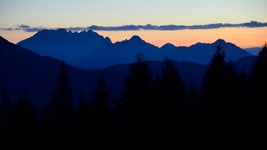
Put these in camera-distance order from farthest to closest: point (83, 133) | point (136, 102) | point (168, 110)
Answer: point (83, 133) → point (168, 110) → point (136, 102)

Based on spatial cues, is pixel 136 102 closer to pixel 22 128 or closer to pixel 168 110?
pixel 168 110

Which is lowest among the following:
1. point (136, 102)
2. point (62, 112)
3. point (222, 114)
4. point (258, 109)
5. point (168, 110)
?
point (62, 112)

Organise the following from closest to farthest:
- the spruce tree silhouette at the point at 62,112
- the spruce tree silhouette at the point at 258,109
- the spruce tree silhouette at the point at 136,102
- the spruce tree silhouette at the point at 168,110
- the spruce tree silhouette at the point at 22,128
A: the spruce tree silhouette at the point at 258,109, the spruce tree silhouette at the point at 136,102, the spruce tree silhouette at the point at 168,110, the spruce tree silhouette at the point at 22,128, the spruce tree silhouette at the point at 62,112

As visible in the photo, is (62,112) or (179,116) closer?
(179,116)

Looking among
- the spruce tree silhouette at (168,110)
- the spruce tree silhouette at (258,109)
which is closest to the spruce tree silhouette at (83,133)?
the spruce tree silhouette at (168,110)

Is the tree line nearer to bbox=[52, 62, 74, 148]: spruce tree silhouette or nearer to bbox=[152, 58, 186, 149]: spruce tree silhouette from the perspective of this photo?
bbox=[152, 58, 186, 149]: spruce tree silhouette

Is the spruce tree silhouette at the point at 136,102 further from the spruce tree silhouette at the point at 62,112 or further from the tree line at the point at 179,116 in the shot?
the spruce tree silhouette at the point at 62,112

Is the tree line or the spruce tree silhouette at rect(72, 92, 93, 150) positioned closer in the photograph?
the tree line

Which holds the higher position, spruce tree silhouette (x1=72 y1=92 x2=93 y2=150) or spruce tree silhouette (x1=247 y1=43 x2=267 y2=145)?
spruce tree silhouette (x1=247 y1=43 x2=267 y2=145)

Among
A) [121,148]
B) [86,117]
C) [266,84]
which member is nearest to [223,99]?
[266,84]

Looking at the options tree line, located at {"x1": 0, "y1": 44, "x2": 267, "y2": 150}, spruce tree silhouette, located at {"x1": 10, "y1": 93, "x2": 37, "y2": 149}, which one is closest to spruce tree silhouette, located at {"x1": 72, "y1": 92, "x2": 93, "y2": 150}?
tree line, located at {"x1": 0, "y1": 44, "x2": 267, "y2": 150}

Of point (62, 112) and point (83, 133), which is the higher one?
point (83, 133)

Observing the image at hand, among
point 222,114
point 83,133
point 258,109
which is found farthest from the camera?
point 83,133

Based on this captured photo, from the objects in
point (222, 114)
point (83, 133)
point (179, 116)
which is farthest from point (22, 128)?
point (222, 114)
